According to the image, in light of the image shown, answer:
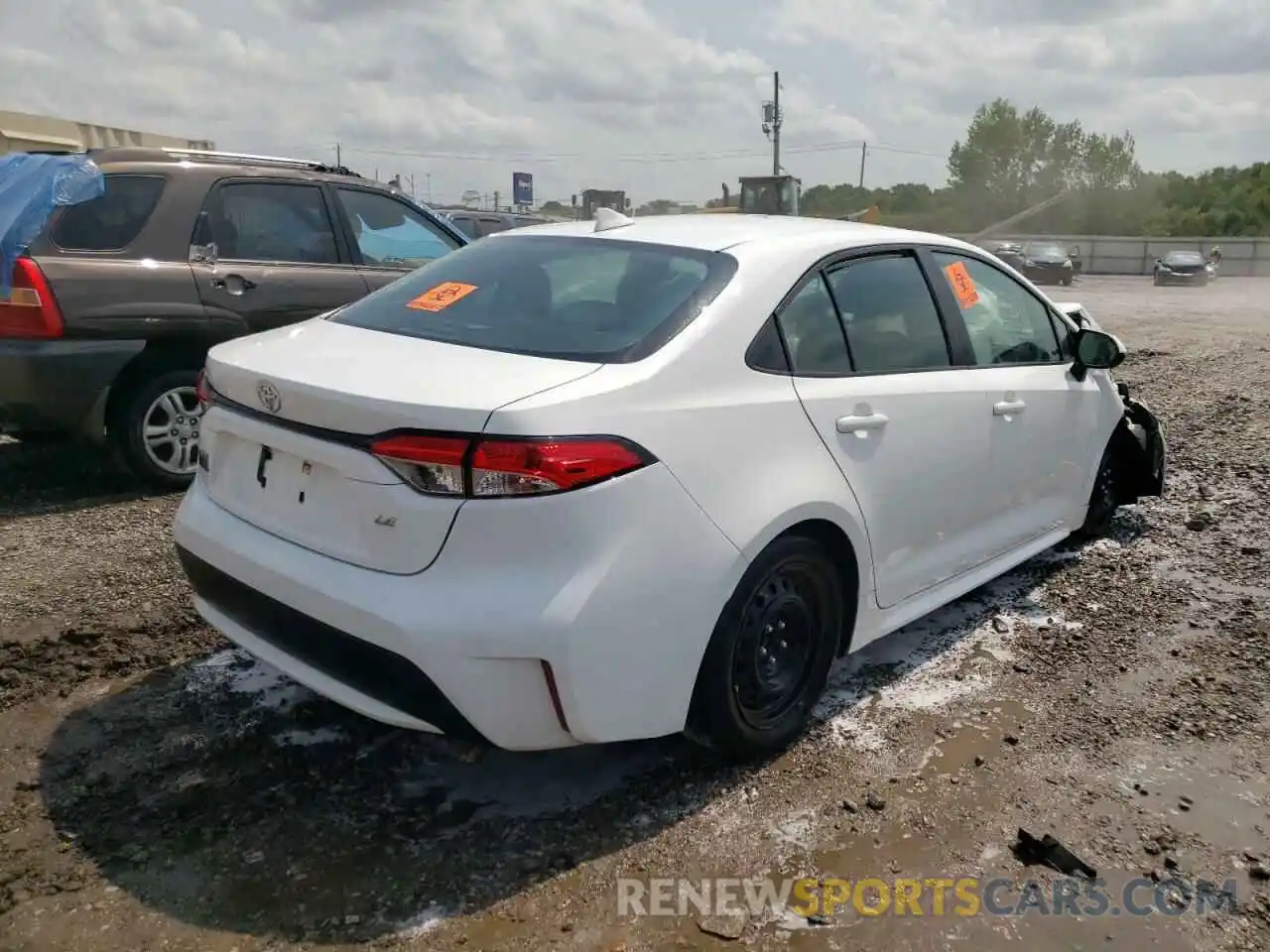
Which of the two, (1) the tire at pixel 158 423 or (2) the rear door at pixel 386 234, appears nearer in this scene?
(1) the tire at pixel 158 423

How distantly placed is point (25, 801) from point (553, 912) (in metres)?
1.53

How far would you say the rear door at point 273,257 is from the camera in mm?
5457

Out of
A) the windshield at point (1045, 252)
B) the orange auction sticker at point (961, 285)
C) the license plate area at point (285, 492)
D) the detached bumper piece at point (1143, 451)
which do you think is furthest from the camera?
the windshield at point (1045, 252)

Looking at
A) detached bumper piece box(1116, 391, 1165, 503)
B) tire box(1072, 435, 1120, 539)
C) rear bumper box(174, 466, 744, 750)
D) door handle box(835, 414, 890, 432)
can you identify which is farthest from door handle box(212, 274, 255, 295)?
detached bumper piece box(1116, 391, 1165, 503)

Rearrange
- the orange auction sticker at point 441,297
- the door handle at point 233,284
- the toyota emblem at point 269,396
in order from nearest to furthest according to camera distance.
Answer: the toyota emblem at point 269,396 < the orange auction sticker at point 441,297 < the door handle at point 233,284

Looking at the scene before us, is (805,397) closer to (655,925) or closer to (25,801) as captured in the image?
(655,925)

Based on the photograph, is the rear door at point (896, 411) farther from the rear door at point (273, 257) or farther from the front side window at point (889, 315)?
the rear door at point (273, 257)

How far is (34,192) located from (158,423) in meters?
1.24

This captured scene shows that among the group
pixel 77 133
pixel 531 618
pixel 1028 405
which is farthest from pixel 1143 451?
pixel 77 133

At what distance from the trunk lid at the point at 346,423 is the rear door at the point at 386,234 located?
3.36 m

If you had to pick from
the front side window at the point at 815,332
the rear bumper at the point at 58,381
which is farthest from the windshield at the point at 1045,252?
the front side window at the point at 815,332

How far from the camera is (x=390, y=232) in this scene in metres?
6.37

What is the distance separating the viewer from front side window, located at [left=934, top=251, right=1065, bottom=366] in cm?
385

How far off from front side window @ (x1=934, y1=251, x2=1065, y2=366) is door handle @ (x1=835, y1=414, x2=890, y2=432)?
0.82m
